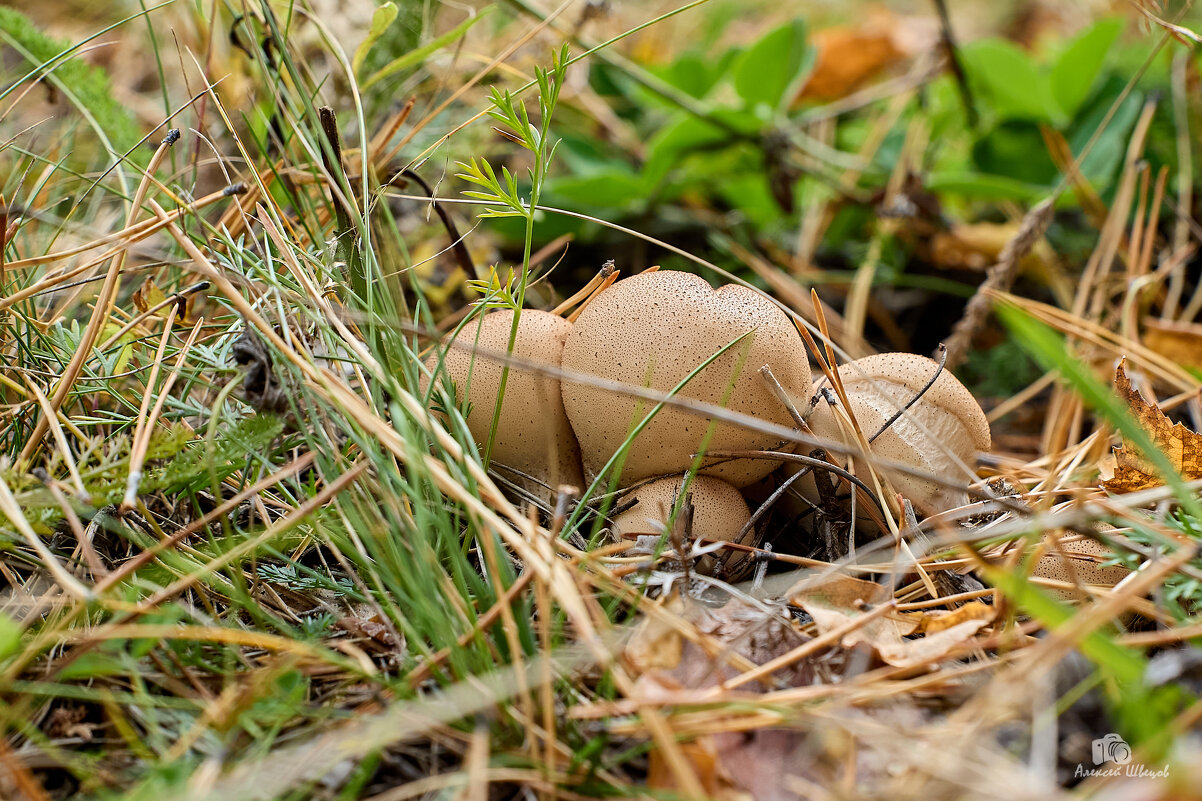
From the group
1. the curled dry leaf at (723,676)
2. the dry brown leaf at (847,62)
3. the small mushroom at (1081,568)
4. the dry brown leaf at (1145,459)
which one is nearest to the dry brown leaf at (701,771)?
the curled dry leaf at (723,676)

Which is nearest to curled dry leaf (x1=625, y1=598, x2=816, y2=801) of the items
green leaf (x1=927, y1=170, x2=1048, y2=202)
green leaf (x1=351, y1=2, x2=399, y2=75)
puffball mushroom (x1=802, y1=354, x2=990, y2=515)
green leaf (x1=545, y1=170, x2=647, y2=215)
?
puffball mushroom (x1=802, y1=354, x2=990, y2=515)

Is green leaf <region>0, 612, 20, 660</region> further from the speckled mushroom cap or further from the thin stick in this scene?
the thin stick

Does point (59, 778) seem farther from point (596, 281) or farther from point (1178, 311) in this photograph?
point (1178, 311)

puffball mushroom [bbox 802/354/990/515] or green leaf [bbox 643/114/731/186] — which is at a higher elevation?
green leaf [bbox 643/114/731/186]

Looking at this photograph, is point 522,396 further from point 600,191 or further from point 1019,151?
point 1019,151

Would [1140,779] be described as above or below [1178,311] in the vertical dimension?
above

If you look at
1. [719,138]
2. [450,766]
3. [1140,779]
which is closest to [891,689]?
[1140,779]
